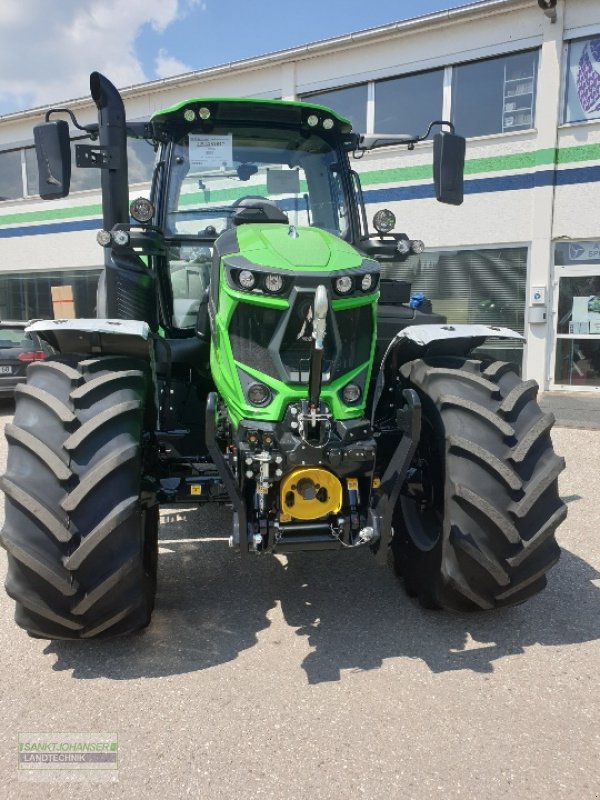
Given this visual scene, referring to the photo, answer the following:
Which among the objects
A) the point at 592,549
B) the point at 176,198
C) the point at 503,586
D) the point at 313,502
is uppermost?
the point at 176,198

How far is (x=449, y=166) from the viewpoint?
154 inches

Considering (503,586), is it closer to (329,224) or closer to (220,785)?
(220,785)

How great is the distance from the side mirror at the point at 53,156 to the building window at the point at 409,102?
357 inches

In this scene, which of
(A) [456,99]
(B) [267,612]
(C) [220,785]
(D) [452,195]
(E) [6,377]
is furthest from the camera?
(A) [456,99]

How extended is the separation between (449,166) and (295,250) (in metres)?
1.48

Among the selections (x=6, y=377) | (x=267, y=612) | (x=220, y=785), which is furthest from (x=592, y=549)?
(x=6, y=377)

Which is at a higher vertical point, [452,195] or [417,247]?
[452,195]

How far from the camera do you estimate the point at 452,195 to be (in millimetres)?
3951

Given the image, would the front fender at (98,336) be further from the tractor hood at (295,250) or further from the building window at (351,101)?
the building window at (351,101)

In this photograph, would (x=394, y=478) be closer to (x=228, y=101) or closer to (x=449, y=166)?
(x=449, y=166)

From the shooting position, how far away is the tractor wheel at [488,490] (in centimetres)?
285

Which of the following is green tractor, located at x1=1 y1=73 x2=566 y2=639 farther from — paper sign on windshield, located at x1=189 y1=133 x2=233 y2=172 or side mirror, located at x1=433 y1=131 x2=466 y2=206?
side mirror, located at x1=433 y1=131 x2=466 y2=206

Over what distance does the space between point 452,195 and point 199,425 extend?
2092 millimetres

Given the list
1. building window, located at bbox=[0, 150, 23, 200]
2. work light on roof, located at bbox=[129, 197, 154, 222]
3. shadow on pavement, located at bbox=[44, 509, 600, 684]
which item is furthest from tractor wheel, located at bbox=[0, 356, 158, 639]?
building window, located at bbox=[0, 150, 23, 200]
